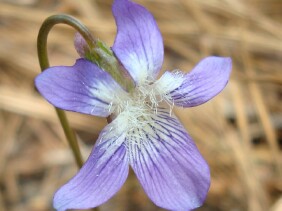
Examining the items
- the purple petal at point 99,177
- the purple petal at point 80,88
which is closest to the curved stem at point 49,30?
the purple petal at point 80,88

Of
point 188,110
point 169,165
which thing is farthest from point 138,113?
point 188,110

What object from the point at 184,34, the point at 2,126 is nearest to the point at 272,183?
the point at 184,34

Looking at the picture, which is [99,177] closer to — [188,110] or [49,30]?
[49,30]

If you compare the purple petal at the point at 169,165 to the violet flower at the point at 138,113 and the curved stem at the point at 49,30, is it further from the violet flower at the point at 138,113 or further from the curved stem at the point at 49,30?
the curved stem at the point at 49,30

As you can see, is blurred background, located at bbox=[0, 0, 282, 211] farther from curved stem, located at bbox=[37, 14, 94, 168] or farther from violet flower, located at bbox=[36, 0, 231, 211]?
curved stem, located at bbox=[37, 14, 94, 168]

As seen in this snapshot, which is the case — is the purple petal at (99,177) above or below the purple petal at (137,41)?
below

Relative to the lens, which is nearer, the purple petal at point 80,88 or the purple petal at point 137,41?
the purple petal at point 80,88

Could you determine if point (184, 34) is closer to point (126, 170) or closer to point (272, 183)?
point (272, 183)
